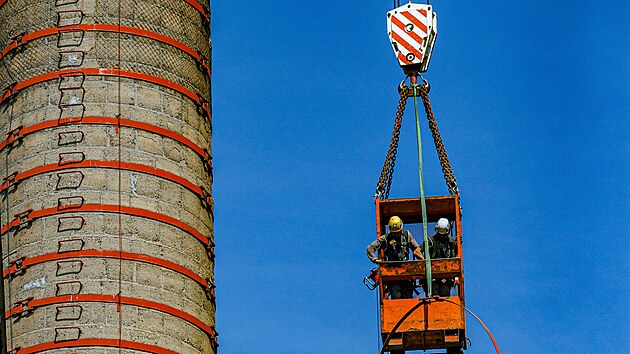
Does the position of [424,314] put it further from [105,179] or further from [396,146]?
[105,179]

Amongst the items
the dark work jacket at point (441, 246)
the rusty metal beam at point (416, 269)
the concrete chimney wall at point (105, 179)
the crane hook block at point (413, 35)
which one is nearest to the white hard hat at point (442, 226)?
the dark work jacket at point (441, 246)

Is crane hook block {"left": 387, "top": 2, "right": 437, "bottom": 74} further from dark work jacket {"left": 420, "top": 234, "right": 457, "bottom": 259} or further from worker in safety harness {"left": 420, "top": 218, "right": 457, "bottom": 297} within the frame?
dark work jacket {"left": 420, "top": 234, "right": 457, "bottom": 259}

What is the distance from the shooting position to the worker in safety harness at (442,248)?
34.9m

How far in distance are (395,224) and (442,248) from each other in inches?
48.8

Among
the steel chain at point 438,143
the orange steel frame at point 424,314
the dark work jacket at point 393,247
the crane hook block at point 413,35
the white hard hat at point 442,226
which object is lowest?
the orange steel frame at point 424,314

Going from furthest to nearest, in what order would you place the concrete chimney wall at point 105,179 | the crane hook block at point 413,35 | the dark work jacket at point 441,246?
the concrete chimney wall at point 105,179 < the crane hook block at point 413,35 < the dark work jacket at point 441,246

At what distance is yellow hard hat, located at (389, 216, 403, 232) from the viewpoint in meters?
34.9

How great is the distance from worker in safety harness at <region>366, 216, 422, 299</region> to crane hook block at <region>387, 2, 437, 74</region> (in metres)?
4.58

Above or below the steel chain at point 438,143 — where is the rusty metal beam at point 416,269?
below

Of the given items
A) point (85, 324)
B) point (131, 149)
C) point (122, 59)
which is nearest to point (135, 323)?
point (85, 324)

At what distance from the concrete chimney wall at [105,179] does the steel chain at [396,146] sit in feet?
28.5

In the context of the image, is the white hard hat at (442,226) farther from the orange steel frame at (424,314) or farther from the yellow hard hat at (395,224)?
the yellow hard hat at (395,224)

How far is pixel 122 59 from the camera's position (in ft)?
144

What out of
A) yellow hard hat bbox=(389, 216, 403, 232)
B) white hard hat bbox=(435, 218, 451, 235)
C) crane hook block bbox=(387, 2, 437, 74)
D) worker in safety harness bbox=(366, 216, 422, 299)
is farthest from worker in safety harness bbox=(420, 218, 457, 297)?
crane hook block bbox=(387, 2, 437, 74)
